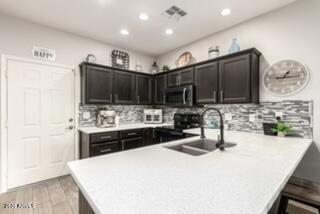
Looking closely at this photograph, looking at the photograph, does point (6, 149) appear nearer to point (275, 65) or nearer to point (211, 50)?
point (211, 50)

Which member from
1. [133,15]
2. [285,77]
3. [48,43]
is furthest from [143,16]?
[285,77]

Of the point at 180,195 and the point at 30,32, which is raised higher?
the point at 30,32

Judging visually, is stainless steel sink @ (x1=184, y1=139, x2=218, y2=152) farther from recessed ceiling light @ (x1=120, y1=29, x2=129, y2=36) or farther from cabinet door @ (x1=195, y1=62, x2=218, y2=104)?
recessed ceiling light @ (x1=120, y1=29, x2=129, y2=36)

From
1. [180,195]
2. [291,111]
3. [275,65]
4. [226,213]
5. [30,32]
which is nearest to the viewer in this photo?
[226,213]

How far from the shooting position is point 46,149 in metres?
2.86

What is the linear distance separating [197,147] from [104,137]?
1677 mm

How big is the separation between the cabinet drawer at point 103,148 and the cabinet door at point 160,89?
4.53 feet

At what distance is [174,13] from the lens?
2.47 meters

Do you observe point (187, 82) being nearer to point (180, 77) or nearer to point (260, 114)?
point (180, 77)

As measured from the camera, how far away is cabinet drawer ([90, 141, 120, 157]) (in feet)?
9.04

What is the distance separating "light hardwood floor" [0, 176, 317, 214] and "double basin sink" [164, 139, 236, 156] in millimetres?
1265

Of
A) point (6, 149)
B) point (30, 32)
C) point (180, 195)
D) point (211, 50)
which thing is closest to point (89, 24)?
point (30, 32)

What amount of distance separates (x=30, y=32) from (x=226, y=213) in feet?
11.8

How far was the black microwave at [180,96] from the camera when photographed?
10.1 feet
